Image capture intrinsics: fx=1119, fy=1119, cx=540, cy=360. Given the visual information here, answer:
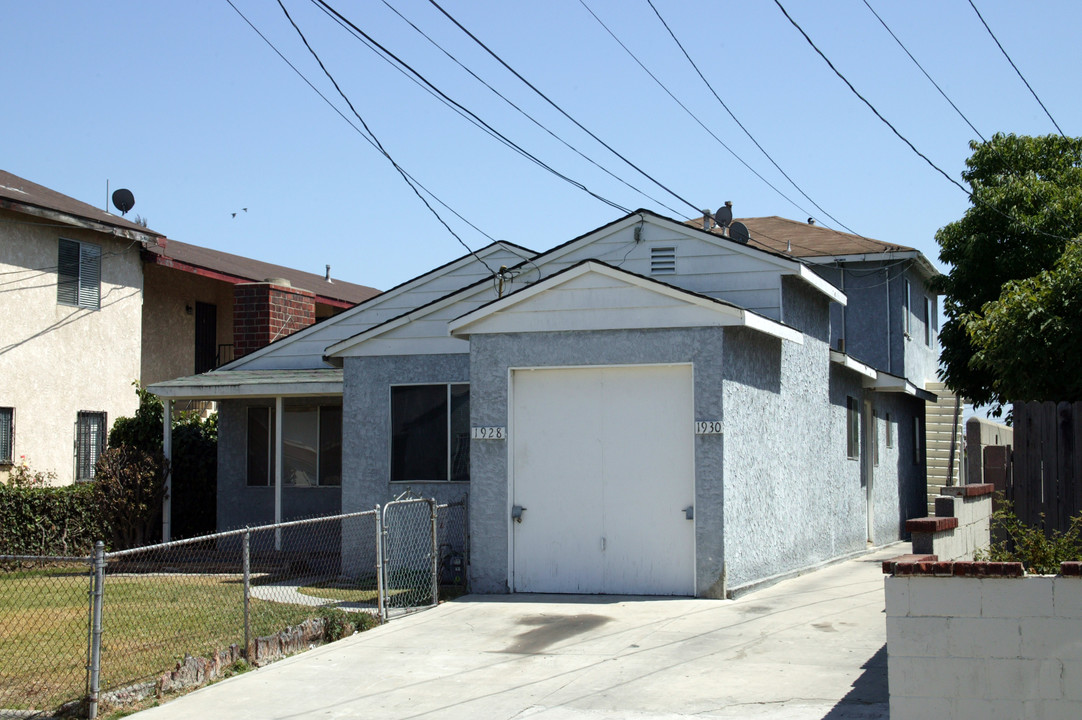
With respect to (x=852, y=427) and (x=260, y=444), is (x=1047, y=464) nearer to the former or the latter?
(x=852, y=427)

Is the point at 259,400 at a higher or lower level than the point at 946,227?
lower

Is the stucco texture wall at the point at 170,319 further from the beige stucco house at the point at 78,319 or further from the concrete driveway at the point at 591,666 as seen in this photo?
the concrete driveway at the point at 591,666

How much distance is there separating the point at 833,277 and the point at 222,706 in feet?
66.5

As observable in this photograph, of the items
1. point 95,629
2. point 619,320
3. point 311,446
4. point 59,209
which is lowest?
point 95,629

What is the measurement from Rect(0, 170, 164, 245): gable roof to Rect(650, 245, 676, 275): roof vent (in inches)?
448

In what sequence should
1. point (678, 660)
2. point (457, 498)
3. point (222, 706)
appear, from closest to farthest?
point (222, 706), point (678, 660), point (457, 498)

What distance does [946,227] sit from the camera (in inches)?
909

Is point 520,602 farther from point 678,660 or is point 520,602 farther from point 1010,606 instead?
point 1010,606

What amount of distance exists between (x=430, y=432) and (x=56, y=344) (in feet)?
31.2

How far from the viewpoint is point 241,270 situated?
2712 cm

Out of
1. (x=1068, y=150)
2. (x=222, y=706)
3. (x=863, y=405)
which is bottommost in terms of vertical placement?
(x=222, y=706)

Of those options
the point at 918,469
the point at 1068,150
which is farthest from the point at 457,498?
the point at 1068,150

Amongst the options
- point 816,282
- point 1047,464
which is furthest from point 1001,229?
point 1047,464

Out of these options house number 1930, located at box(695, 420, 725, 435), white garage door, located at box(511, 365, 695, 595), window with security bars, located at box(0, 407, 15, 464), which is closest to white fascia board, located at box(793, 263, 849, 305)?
white garage door, located at box(511, 365, 695, 595)
